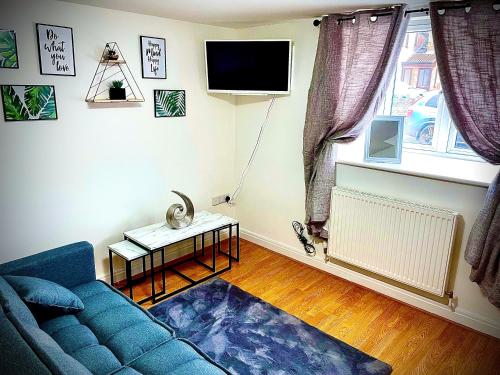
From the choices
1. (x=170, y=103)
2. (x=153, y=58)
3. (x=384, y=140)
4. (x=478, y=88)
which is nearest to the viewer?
(x=478, y=88)

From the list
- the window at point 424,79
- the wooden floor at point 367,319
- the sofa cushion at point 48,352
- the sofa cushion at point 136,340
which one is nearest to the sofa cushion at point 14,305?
the sofa cushion at point 48,352

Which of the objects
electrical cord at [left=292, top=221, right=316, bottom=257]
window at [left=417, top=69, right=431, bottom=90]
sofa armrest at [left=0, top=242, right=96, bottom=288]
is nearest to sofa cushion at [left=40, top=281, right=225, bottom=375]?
sofa armrest at [left=0, top=242, right=96, bottom=288]

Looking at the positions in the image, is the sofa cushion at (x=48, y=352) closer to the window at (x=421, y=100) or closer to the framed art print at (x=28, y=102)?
the framed art print at (x=28, y=102)

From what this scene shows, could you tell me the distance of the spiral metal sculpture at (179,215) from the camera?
128 inches

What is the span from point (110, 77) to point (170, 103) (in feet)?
1.93

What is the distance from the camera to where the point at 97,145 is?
9.89 ft

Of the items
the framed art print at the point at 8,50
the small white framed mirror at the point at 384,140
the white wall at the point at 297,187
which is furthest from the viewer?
the small white framed mirror at the point at 384,140

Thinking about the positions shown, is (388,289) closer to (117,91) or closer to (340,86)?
(340,86)

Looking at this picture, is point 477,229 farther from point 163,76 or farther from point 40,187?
point 40,187

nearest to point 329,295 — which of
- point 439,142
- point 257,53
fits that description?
point 439,142

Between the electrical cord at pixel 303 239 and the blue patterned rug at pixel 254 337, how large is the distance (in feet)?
2.66

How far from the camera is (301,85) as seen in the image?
3436 millimetres

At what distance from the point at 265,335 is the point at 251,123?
2123 millimetres

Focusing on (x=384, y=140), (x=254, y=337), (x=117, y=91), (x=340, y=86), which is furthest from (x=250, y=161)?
(x=254, y=337)
